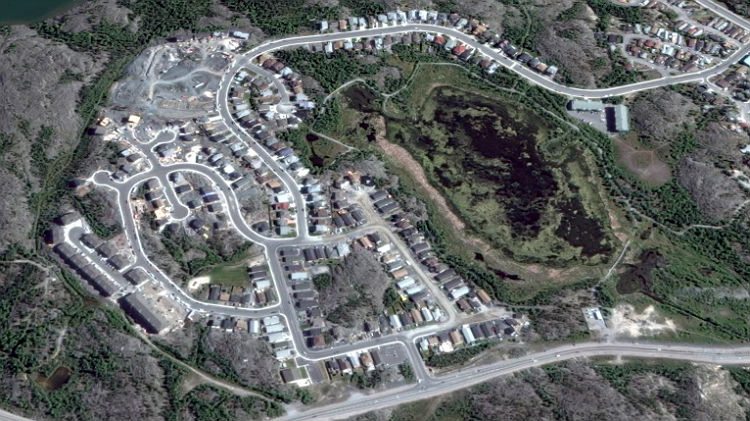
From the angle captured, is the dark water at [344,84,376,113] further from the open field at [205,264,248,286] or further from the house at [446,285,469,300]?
the house at [446,285,469,300]

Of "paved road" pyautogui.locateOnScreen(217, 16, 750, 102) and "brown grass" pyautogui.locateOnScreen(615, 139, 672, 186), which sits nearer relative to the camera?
"brown grass" pyautogui.locateOnScreen(615, 139, 672, 186)

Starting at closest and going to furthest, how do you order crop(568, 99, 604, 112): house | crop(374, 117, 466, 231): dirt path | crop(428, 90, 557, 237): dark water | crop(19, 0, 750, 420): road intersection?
crop(19, 0, 750, 420): road intersection, crop(374, 117, 466, 231): dirt path, crop(428, 90, 557, 237): dark water, crop(568, 99, 604, 112): house

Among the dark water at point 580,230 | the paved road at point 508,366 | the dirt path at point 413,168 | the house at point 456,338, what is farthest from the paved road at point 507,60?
the house at point 456,338

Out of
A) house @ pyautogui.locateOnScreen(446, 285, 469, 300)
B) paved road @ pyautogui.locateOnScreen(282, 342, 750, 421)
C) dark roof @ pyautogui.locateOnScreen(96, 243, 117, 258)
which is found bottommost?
paved road @ pyautogui.locateOnScreen(282, 342, 750, 421)

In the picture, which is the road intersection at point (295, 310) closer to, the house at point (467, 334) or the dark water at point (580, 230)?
the house at point (467, 334)

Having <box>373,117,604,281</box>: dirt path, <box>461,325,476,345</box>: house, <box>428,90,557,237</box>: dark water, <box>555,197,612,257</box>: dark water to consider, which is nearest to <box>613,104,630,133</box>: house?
<box>428,90,557,237</box>: dark water

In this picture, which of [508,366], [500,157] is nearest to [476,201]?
[500,157]

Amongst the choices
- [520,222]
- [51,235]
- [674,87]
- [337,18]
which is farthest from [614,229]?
[51,235]

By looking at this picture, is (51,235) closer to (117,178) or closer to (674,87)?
(117,178)
